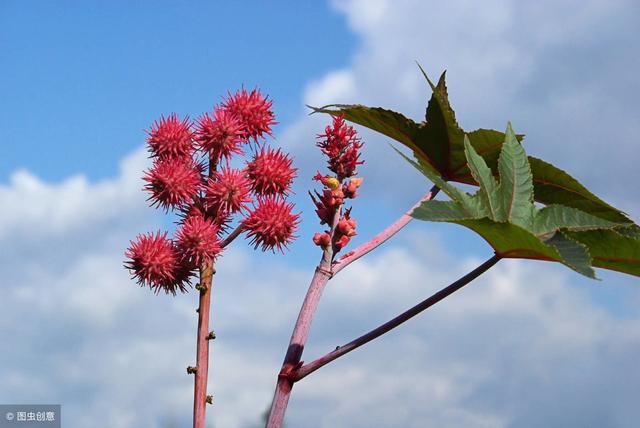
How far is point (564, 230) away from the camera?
2873 mm

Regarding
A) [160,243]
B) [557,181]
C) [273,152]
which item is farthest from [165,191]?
[557,181]

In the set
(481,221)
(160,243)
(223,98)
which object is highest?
(223,98)

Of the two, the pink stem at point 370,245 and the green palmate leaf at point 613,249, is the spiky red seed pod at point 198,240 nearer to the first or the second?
the pink stem at point 370,245

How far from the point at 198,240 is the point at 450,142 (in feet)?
3.86

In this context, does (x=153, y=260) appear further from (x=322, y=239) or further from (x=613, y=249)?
(x=613, y=249)

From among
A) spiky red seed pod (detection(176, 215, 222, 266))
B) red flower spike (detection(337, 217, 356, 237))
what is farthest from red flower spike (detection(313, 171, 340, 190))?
spiky red seed pod (detection(176, 215, 222, 266))

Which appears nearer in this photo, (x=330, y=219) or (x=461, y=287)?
(x=461, y=287)

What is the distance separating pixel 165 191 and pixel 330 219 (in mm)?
800

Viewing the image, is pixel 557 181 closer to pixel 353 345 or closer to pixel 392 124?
pixel 392 124

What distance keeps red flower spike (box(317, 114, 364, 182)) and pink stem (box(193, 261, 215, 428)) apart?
27.8 inches

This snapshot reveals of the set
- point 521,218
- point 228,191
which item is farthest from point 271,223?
point 521,218

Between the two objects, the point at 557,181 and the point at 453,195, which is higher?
the point at 557,181

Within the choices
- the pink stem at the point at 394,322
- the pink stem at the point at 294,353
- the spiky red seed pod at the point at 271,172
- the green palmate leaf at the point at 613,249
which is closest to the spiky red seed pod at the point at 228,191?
the spiky red seed pod at the point at 271,172

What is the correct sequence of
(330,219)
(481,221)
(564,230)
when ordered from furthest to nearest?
1. (330,219)
2. (564,230)
3. (481,221)
